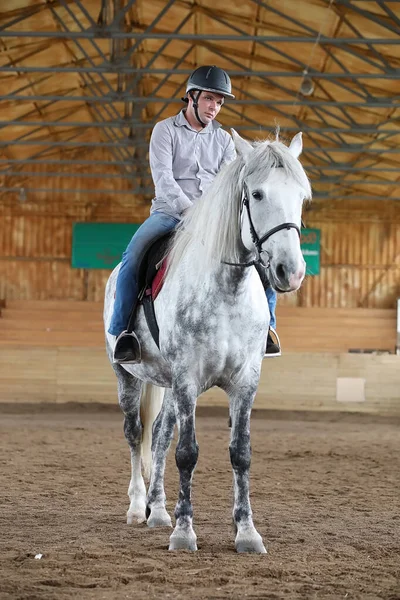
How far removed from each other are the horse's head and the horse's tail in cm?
211

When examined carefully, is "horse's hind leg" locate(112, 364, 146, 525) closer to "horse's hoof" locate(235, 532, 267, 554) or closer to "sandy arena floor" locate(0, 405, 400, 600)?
"sandy arena floor" locate(0, 405, 400, 600)

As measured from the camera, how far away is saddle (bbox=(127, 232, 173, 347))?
5211mm

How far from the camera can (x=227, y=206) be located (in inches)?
→ 183

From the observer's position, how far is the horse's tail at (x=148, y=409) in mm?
6188

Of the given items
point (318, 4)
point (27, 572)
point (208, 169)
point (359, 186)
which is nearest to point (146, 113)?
point (359, 186)

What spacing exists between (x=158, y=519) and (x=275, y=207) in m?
2.32

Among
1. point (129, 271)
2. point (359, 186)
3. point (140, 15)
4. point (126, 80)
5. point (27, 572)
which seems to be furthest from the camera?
point (359, 186)

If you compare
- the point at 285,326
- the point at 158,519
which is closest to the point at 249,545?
the point at 158,519

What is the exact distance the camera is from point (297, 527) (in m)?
5.46

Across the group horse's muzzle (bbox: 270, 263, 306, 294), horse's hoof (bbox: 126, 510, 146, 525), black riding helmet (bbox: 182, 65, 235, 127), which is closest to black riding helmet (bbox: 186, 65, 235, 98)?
black riding helmet (bbox: 182, 65, 235, 127)

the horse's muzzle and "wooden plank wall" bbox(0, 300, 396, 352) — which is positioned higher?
the horse's muzzle

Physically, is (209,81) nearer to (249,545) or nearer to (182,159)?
(182,159)

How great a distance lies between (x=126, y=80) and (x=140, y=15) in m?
1.82

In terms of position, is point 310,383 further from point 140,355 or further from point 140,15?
point 140,355
